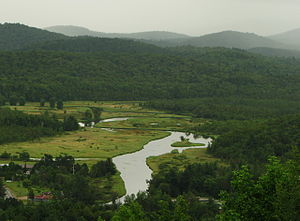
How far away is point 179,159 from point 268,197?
64.0 metres

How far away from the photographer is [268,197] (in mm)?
28453

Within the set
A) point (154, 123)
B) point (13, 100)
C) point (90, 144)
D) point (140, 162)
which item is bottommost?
point (140, 162)

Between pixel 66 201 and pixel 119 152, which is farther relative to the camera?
pixel 119 152

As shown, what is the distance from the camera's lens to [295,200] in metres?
27.5

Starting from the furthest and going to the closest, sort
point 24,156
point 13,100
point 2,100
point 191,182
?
1. point 13,100
2. point 2,100
3. point 24,156
4. point 191,182

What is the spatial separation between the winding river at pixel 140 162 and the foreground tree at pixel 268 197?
37.4 metres

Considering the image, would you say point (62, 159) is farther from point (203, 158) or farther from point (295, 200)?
point (295, 200)

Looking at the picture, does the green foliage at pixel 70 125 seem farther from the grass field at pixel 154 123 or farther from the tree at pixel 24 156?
the tree at pixel 24 156

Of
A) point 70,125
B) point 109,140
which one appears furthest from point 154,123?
point 109,140

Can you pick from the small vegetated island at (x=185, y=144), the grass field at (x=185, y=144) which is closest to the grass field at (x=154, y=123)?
the small vegetated island at (x=185, y=144)

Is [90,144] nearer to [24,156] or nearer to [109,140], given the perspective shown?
[109,140]

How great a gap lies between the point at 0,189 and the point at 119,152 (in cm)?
3973

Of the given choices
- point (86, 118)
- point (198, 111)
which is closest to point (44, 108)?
point (86, 118)

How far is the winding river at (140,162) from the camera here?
238 ft
